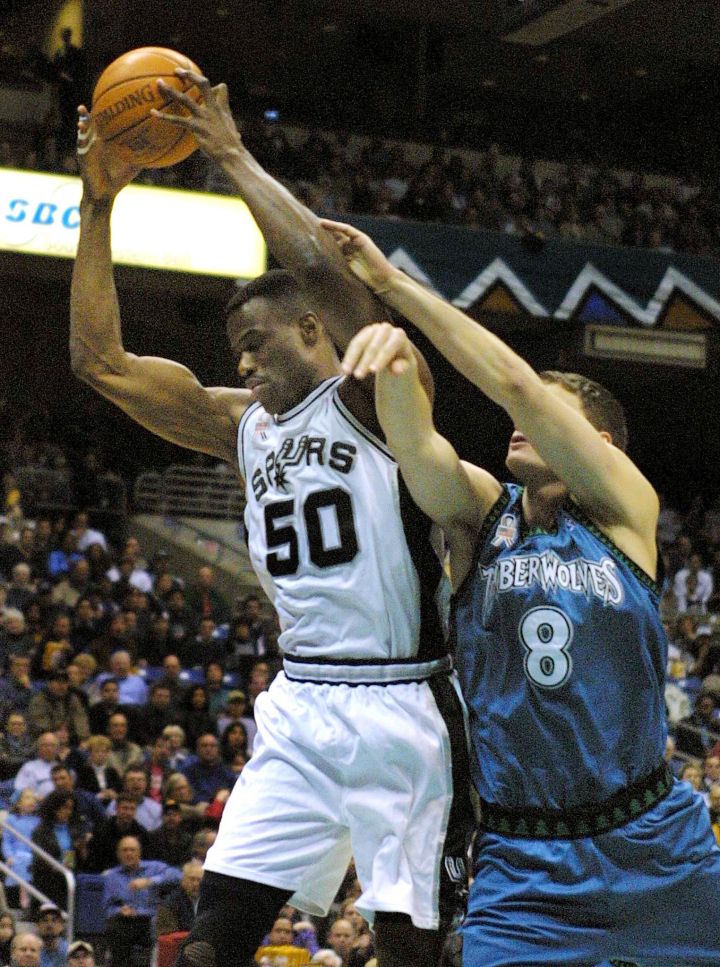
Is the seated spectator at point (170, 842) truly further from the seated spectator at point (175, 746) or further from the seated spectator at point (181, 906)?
the seated spectator at point (175, 746)

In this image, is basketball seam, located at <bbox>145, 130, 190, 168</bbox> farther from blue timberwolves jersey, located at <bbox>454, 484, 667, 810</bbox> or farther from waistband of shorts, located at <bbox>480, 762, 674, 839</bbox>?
waistband of shorts, located at <bbox>480, 762, 674, 839</bbox>

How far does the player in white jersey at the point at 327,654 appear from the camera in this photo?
3943mm

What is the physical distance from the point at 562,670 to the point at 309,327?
1.22 meters

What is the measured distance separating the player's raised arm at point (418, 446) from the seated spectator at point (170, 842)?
A: 7.28m

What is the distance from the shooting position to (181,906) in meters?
9.74

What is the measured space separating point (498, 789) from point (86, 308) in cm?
192

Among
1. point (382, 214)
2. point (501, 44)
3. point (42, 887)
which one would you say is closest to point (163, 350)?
point (382, 214)

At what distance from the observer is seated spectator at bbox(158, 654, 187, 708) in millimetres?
13625

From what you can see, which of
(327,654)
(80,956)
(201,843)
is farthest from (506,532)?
(201,843)

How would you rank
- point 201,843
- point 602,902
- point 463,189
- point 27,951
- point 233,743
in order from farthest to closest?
point 463,189 → point 233,743 → point 201,843 → point 27,951 → point 602,902

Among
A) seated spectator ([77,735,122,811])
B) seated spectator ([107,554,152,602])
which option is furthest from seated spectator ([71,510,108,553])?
seated spectator ([77,735,122,811])

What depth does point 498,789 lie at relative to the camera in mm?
3865

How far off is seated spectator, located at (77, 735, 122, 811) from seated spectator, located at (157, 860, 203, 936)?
154 cm

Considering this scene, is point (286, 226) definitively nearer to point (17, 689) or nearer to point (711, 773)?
point (17, 689)
